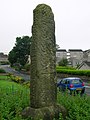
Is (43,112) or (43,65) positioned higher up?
(43,65)

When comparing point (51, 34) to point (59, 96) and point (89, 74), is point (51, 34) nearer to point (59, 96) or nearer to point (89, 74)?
point (59, 96)

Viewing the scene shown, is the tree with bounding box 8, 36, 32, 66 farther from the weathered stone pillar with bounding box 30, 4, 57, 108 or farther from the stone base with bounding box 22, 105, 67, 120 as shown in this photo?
the stone base with bounding box 22, 105, 67, 120

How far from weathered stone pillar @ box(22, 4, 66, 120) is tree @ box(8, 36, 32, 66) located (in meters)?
72.6

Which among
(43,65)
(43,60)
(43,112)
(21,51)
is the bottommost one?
(43,112)

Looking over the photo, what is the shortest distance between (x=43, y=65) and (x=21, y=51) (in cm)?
7345

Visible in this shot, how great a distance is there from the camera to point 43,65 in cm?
690

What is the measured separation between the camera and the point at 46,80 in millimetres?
6871

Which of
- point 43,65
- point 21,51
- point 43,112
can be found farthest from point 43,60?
point 21,51

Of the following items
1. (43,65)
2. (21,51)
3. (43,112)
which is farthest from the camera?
(21,51)

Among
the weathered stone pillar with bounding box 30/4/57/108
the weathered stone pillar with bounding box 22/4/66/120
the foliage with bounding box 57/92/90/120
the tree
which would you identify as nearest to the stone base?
the weathered stone pillar with bounding box 22/4/66/120

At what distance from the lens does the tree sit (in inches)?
3154

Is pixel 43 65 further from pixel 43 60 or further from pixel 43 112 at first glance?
pixel 43 112

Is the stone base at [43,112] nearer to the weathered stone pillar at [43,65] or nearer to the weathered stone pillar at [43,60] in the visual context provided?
the weathered stone pillar at [43,65]

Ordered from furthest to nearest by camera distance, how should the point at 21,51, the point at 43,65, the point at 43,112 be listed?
the point at 21,51 → the point at 43,65 → the point at 43,112
